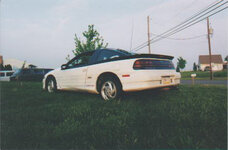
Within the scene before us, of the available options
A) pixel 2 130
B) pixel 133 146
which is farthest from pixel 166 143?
pixel 2 130

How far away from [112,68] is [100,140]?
1981mm

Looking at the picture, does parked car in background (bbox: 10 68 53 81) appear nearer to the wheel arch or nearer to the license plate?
the wheel arch

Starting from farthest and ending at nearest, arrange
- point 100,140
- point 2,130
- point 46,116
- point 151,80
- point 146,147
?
point 151,80
point 46,116
point 2,130
point 100,140
point 146,147

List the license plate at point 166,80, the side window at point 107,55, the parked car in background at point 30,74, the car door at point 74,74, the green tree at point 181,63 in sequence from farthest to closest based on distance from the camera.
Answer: the green tree at point 181,63 < the parked car in background at point 30,74 < the car door at point 74,74 < the side window at point 107,55 < the license plate at point 166,80

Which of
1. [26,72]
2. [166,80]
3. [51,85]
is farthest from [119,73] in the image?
[26,72]

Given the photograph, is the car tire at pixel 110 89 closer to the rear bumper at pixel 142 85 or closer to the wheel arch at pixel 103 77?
the wheel arch at pixel 103 77

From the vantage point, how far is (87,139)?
1.39 m

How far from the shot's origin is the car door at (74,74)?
3857 millimetres

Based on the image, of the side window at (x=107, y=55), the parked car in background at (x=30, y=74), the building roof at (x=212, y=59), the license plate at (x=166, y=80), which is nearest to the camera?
the license plate at (x=166, y=80)

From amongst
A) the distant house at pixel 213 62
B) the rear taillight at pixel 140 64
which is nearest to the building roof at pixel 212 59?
the distant house at pixel 213 62

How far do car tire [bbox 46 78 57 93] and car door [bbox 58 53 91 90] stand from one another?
0.40 metres

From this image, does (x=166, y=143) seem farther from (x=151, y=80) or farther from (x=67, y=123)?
(x=151, y=80)

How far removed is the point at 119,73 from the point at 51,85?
334 centimetres

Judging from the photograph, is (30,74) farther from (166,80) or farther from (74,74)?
(166,80)
